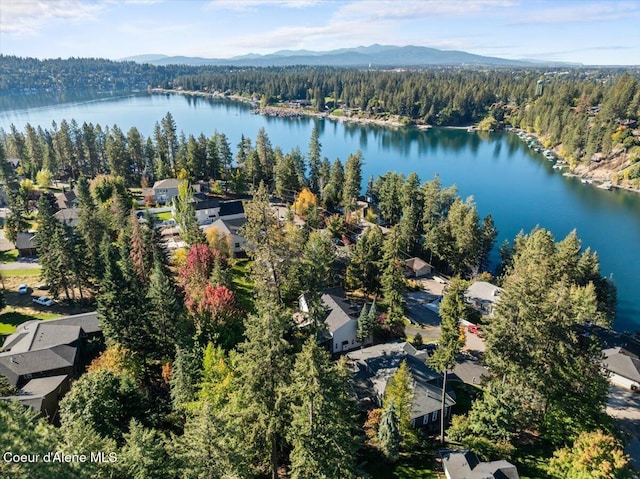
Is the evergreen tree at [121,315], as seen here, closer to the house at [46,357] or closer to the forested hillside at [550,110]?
the house at [46,357]

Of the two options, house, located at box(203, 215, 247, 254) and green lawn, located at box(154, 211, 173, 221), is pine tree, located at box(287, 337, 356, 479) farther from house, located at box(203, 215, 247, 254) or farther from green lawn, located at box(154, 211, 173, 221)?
green lawn, located at box(154, 211, 173, 221)

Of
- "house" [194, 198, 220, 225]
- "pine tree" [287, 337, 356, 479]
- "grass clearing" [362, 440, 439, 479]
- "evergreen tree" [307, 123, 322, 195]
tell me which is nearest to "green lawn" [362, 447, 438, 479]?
"grass clearing" [362, 440, 439, 479]

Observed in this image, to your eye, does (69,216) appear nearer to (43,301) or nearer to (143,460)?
(43,301)

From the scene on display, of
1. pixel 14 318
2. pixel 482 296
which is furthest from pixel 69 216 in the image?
pixel 482 296

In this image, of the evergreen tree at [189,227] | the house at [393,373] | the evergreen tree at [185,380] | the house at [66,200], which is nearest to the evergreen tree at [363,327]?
the house at [393,373]

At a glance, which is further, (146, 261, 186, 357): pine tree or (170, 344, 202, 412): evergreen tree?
(146, 261, 186, 357): pine tree

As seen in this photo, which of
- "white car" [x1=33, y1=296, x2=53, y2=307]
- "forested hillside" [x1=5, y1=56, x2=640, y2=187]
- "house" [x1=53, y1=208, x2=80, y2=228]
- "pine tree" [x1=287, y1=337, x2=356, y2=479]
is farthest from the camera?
"forested hillside" [x1=5, y1=56, x2=640, y2=187]

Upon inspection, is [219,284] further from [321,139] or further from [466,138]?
[466,138]

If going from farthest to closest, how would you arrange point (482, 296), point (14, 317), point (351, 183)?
1. point (351, 183)
2. point (482, 296)
3. point (14, 317)
